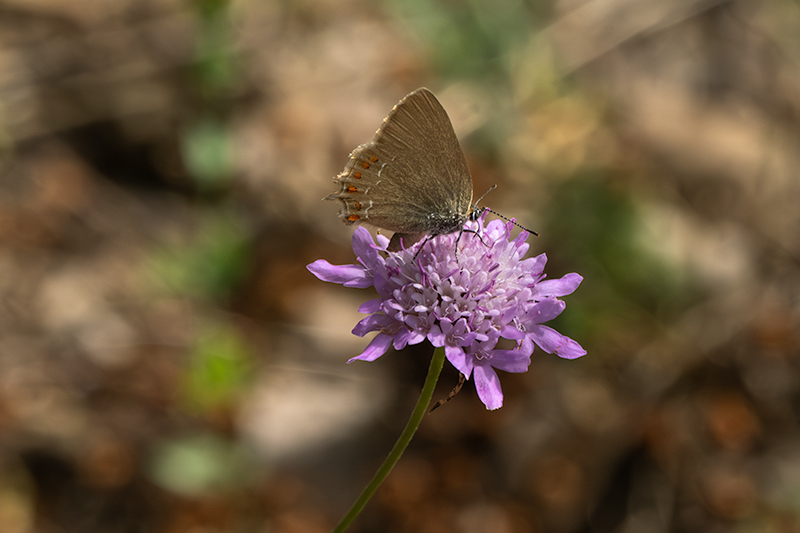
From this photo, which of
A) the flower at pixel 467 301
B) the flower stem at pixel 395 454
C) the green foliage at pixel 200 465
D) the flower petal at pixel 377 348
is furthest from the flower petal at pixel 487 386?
the green foliage at pixel 200 465

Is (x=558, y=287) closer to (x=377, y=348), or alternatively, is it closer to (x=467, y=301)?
(x=467, y=301)

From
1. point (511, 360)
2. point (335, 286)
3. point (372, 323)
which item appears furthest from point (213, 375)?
point (511, 360)

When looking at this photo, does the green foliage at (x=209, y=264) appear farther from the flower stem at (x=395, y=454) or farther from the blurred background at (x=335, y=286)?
the flower stem at (x=395, y=454)

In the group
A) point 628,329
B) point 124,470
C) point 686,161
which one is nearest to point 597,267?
point 628,329

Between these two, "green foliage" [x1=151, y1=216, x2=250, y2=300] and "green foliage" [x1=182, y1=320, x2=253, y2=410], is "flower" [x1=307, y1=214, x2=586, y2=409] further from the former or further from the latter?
"green foliage" [x1=151, y1=216, x2=250, y2=300]

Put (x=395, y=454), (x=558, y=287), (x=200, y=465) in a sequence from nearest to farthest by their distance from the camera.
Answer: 1. (x=395, y=454)
2. (x=558, y=287)
3. (x=200, y=465)

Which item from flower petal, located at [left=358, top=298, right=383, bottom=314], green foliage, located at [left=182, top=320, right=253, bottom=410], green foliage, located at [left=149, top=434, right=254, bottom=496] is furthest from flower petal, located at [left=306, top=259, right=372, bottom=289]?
green foliage, located at [left=149, top=434, right=254, bottom=496]
